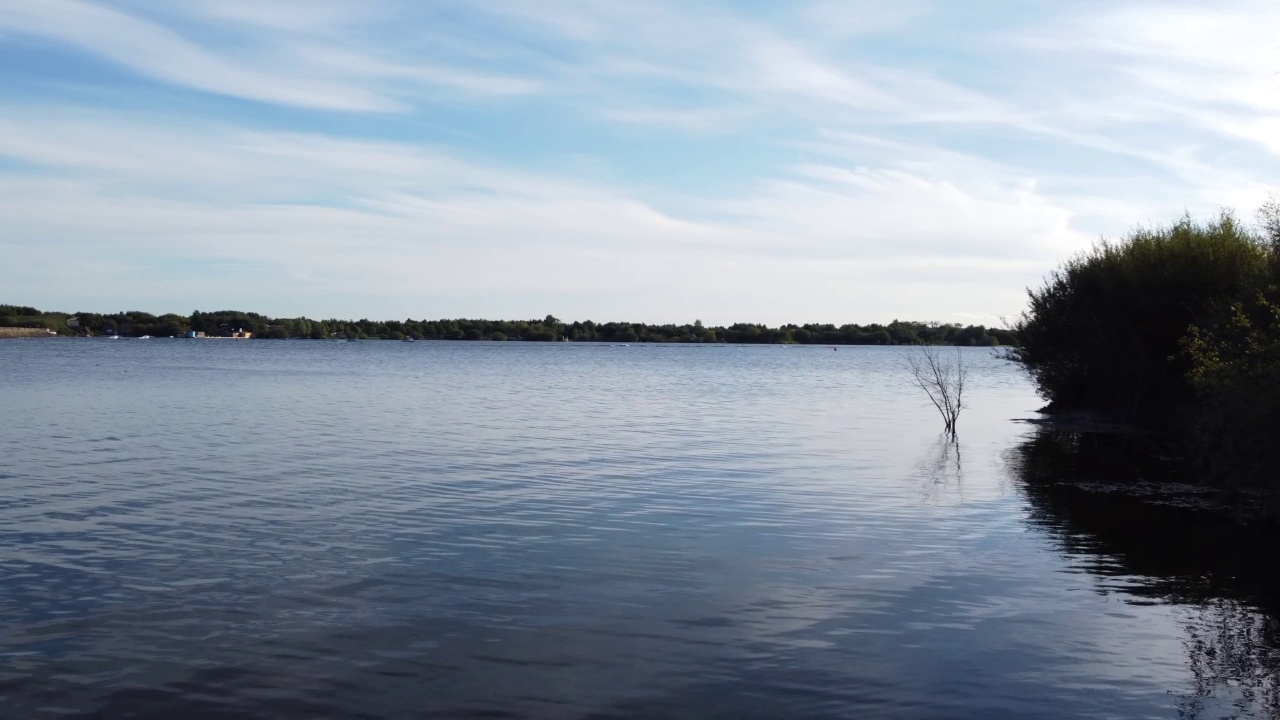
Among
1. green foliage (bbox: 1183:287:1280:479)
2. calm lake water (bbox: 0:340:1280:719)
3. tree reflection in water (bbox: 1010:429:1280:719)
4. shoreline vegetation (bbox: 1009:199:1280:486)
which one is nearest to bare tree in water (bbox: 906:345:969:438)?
shoreline vegetation (bbox: 1009:199:1280:486)

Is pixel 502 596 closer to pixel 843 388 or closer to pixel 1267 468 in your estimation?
pixel 1267 468

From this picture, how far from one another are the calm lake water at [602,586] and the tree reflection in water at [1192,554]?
0.25ft

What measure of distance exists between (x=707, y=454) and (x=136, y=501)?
16415 millimetres

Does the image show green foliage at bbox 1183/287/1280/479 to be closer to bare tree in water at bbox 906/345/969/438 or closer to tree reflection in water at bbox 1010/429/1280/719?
tree reflection in water at bbox 1010/429/1280/719

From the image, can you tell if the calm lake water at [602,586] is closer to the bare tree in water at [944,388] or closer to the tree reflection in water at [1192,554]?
the tree reflection in water at [1192,554]

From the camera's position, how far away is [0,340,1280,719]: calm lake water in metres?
10.6

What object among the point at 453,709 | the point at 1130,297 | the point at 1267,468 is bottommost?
the point at 453,709

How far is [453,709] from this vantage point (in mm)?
10023

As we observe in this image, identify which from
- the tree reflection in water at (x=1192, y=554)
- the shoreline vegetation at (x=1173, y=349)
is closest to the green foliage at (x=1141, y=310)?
the shoreline vegetation at (x=1173, y=349)

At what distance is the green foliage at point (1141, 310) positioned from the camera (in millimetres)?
36000

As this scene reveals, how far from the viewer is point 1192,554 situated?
18.1 metres

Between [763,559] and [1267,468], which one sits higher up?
[1267,468]

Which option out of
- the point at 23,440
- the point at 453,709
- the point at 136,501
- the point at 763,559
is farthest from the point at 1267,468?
Result: the point at 23,440

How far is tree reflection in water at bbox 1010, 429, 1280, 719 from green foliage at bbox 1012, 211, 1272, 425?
740 centimetres
